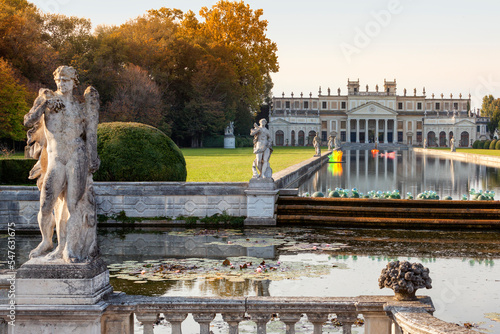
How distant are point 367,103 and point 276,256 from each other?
11755 centimetres

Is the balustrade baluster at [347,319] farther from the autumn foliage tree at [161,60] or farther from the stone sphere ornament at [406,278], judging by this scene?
the autumn foliage tree at [161,60]

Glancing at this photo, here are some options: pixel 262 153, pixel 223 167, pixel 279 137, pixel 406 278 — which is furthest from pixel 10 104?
pixel 279 137

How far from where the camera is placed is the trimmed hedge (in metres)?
16.5

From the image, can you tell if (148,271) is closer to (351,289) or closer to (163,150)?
(351,289)

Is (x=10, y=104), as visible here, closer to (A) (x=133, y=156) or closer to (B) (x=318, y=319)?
(A) (x=133, y=156)

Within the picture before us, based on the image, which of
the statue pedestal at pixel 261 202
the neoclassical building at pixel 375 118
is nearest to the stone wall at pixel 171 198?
the statue pedestal at pixel 261 202

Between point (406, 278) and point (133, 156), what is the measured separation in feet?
35.8

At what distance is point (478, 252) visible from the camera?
31.5 ft

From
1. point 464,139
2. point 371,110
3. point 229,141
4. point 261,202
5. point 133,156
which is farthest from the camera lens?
point 371,110

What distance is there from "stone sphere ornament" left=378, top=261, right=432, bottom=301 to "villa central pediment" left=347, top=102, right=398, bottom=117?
121538mm

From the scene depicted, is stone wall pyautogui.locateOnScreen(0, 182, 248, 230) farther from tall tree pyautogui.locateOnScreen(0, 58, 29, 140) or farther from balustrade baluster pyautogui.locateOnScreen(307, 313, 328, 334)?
tall tree pyautogui.locateOnScreen(0, 58, 29, 140)

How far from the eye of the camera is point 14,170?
16547 millimetres

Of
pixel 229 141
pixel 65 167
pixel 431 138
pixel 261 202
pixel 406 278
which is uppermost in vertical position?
pixel 431 138

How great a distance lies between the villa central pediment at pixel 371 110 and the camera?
4831 inches
